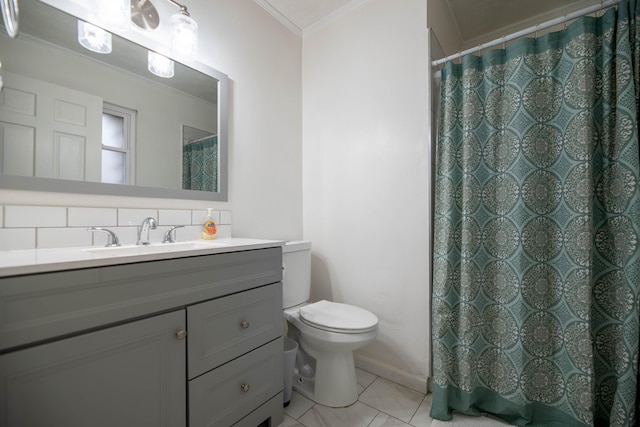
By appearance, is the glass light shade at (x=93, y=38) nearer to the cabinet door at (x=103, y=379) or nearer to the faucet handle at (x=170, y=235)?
the faucet handle at (x=170, y=235)

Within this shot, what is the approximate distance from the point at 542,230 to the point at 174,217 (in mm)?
1778

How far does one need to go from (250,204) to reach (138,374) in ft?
3.55

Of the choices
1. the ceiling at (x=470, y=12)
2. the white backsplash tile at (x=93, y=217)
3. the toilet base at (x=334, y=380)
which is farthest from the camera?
the ceiling at (x=470, y=12)

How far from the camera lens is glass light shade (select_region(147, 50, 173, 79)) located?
1366mm

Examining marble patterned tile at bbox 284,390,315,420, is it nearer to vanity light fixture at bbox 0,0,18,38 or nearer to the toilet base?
the toilet base

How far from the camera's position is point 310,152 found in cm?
212

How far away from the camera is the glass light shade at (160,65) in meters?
1.37

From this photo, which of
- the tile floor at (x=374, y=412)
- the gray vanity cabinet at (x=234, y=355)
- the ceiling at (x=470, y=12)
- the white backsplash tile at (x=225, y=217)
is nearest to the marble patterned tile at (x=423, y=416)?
the tile floor at (x=374, y=412)

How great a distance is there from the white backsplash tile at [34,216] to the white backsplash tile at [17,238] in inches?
0.7

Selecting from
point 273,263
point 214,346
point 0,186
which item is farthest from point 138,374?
point 0,186

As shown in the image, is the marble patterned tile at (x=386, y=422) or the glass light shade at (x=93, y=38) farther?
the marble patterned tile at (x=386, y=422)

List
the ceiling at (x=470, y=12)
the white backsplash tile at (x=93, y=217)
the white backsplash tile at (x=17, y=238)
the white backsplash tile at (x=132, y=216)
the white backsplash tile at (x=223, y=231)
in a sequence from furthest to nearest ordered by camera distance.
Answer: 1. the ceiling at (x=470, y=12)
2. the white backsplash tile at (x=223, y=231)
3. the white backsplash tile at (x=132, y=216)
4. the white backsplash tile at (x=93, y=217)
5. the white backsplash tile at (x=17, y=238)

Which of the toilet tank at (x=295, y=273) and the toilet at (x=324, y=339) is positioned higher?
the toilet tank at (x=295, y=273)

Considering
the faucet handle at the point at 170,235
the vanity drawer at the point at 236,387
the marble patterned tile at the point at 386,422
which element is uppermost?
the faucet handle at the point at 170,235
